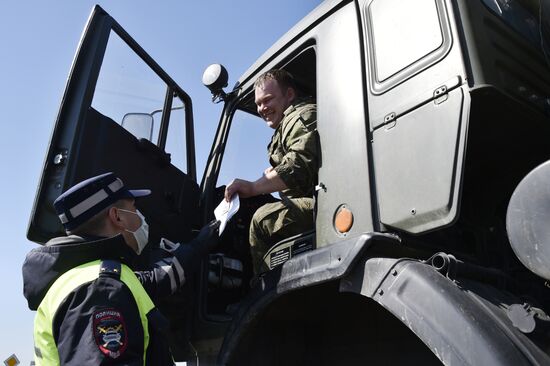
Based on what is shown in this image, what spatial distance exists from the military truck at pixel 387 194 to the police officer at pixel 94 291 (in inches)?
14.7

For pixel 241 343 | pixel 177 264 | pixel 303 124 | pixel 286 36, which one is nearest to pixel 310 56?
pixel 286 36

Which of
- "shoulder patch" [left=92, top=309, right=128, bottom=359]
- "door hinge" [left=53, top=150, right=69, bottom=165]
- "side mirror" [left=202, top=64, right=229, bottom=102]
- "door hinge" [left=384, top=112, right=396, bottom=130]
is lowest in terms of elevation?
"shoulder patch" [left=92, top=309, right=128, bottom=359]

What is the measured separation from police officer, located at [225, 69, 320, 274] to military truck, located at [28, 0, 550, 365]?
3.9 inches

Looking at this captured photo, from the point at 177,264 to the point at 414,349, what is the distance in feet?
3.67

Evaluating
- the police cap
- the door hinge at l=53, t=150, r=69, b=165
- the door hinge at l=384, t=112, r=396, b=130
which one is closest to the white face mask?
the police cap

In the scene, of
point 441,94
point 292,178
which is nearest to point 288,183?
point 292,178

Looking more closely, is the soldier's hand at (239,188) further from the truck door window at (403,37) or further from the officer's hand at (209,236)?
the truck door window at (403,37)

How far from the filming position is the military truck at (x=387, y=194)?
1.72 m

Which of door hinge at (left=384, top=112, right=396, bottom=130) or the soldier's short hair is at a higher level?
the soldier's short hair

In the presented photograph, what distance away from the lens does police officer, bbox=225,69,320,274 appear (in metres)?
2.47

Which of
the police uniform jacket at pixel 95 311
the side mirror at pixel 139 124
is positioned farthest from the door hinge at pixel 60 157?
the police uniform jacket at pixel 95 311

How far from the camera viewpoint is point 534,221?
5.12 feet

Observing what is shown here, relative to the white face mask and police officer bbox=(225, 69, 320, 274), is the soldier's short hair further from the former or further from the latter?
the white face mask

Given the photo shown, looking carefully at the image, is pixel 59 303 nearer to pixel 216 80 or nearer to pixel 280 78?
pixel 280 78
